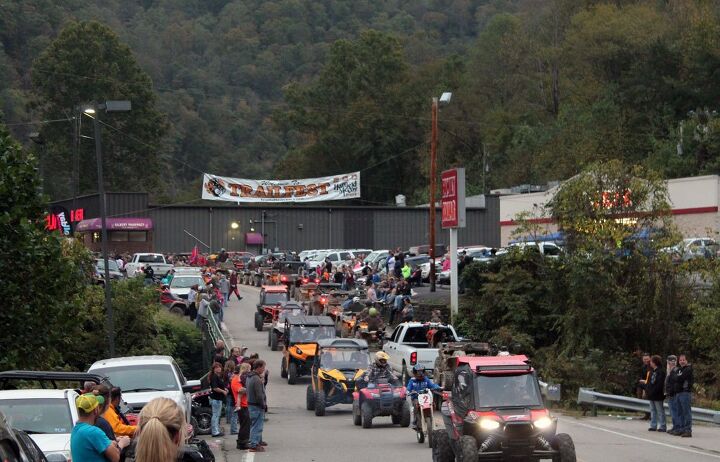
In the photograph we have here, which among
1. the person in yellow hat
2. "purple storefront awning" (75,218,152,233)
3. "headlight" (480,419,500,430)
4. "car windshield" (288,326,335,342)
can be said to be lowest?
"headlight" (480,419,500,430)

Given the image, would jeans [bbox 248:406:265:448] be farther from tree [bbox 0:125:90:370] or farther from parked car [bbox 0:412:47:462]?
parked car [bbox 0:412:47:462]

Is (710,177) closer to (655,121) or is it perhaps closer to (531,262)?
(531,262)

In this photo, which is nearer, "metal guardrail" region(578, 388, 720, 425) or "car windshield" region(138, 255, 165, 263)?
"metal guardrail" region(578, 388, 720, 425)

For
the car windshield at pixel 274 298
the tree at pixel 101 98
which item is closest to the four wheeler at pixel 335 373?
the car windshield at pixel 274 298

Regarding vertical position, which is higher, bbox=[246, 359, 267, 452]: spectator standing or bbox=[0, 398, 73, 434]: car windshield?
bbox=[0, 398, 73, 434]: car windshield

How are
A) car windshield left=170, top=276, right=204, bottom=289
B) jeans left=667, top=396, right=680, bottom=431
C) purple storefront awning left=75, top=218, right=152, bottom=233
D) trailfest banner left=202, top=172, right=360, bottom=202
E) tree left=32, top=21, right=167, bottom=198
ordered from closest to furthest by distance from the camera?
jeans left=667, top=396, right=680, bottom=431 < car windshield left=170, top=276, right=204, bottom=289 < purple storefront awning left=75, top=218, right=152, bottom=233 < trailfest banner left=202, top=172, right=360, bottom=202 < tree left=32, top=21, right=167, bottom=198

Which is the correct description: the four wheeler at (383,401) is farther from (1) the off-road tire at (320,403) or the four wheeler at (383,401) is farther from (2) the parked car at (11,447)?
(2) the parked car at (11,447)

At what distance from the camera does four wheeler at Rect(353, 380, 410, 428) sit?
24.2 meters

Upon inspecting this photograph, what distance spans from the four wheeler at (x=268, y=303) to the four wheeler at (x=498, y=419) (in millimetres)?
26774

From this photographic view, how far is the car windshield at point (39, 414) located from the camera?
13906mm

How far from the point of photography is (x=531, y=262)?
43000 mm

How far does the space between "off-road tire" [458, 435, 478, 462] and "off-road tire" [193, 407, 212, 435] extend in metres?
8.67

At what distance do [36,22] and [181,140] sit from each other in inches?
879

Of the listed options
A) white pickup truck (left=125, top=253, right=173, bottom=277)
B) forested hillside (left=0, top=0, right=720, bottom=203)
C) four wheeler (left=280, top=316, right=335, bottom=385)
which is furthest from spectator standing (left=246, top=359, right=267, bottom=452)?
forested hillside (left=0, top=0, right=720, bottom=203)
